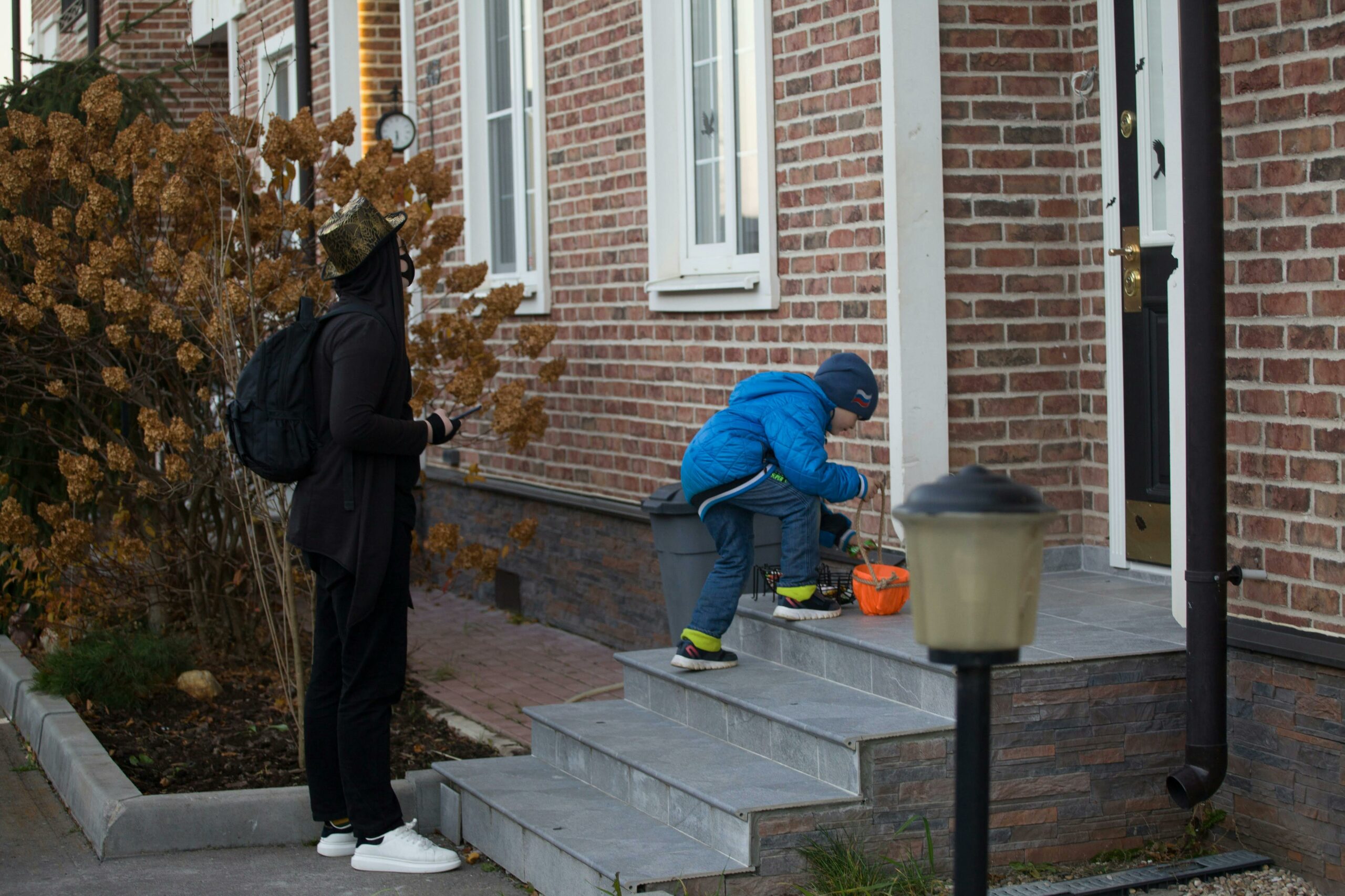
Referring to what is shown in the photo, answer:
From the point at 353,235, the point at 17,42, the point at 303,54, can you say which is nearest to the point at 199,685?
the point at 353,235

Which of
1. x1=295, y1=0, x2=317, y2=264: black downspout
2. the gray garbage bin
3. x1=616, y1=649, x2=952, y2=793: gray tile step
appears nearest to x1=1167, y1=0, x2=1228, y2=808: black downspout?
x1=616, y1=649, x2=952, y2=793: gray tile step

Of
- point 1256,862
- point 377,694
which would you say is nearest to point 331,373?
point 377,694

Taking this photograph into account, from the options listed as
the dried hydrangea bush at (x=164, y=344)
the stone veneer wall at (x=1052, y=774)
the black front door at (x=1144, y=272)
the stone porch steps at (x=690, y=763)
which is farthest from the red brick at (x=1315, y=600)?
the dried hydrangea bush at (x=164, y=344)

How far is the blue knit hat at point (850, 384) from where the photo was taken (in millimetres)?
5910

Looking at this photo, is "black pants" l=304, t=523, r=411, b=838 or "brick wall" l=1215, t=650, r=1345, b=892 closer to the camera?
"brick wall" l=1215, t=650, r=1345, b=892

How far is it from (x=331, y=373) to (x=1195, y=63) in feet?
9.24

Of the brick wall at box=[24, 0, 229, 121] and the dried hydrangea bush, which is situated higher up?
the brick wall at box=[24, 0, 229, 121]

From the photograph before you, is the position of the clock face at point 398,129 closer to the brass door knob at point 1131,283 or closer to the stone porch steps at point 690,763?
the stone porch steps at point 690,763

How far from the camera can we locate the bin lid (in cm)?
694

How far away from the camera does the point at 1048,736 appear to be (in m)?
5.11

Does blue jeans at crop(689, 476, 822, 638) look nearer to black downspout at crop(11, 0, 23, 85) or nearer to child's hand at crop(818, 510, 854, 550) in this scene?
child's hand at crop(818, 510, 854, 550)

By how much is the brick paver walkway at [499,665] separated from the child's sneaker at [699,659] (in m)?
1.15

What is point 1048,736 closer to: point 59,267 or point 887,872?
point 887,872

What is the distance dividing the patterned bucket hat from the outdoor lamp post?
276 centimetres
